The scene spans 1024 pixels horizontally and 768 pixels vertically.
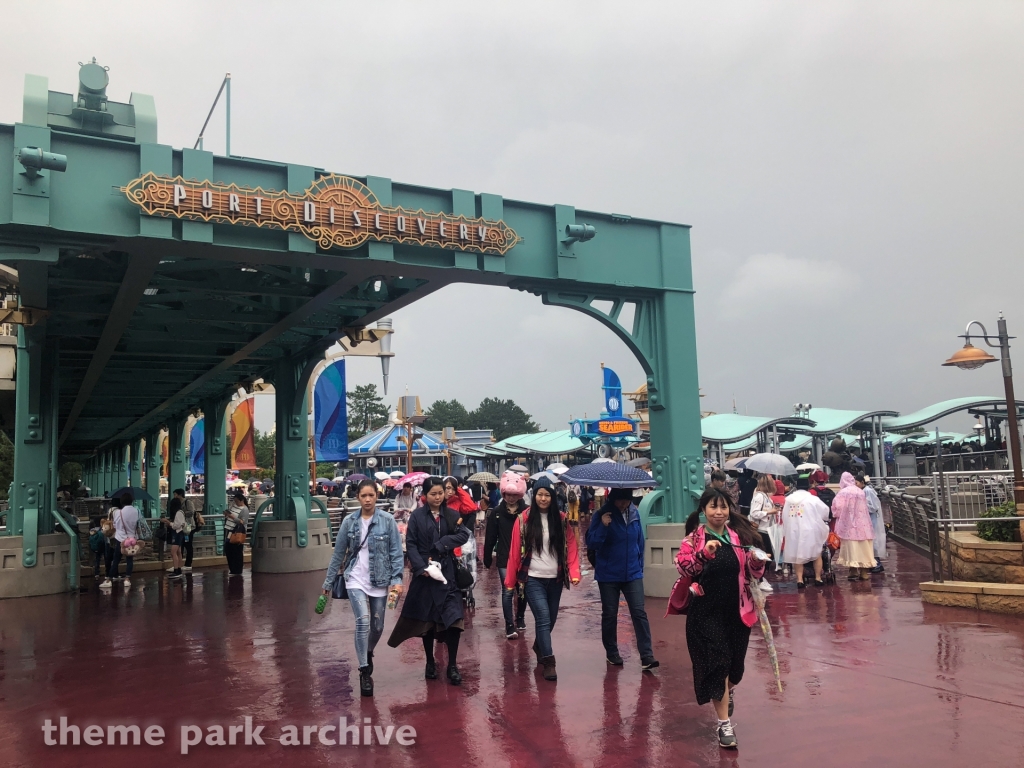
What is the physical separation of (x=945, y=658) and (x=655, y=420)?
5325mm

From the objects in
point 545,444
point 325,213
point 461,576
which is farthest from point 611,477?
point 545,444

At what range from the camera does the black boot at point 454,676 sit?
676 centimetres

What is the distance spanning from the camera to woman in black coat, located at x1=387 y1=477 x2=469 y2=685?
6.88 meters

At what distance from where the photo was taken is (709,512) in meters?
5.35

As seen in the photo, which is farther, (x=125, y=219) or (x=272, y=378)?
(x=272, y=378)

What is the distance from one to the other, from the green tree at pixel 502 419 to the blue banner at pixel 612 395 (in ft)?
255

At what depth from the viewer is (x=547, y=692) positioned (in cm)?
643

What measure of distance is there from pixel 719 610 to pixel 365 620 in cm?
307

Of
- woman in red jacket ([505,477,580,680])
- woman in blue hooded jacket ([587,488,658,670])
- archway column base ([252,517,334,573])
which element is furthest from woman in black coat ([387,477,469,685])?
archway column base ([252,517,334,573])

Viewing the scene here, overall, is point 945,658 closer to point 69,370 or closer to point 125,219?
point 125,219

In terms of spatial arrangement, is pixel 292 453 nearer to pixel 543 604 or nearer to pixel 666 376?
pixel 666 376

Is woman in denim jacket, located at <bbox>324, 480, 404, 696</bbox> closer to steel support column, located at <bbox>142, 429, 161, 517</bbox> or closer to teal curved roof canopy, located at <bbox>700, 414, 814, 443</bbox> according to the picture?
teal curved roof canopy, located at <bbox>700, 414, 814, 443</bbox>

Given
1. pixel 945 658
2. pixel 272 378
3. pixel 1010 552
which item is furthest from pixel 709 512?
pixel 272 378

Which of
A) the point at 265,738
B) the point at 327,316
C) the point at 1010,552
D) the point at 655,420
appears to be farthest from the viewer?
the point at 327,316
